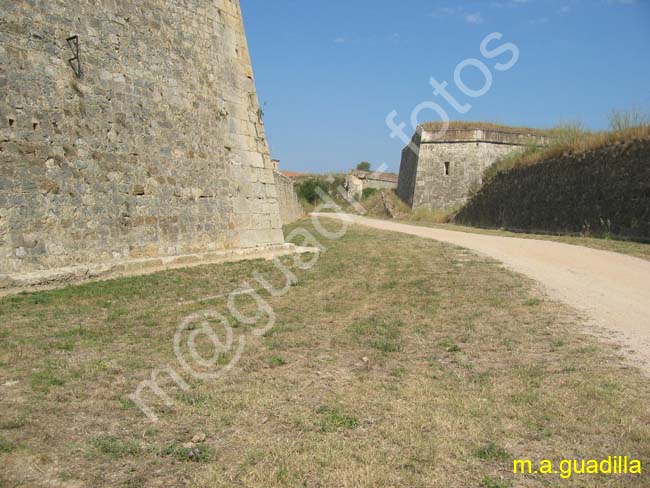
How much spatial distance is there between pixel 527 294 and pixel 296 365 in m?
3.90

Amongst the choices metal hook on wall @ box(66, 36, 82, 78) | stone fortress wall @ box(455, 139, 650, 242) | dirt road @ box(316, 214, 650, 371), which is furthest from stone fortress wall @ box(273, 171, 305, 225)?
metal hook on wall @ box(66, 36, 82, 78)

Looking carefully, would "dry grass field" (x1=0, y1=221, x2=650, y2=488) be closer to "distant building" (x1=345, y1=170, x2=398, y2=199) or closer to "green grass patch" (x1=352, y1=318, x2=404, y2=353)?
"green grass patch" (x1=352, y1=318, x2=404, y2=353)

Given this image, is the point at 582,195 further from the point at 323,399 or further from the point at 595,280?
the point at 323,399

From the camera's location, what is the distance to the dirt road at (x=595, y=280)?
529 centimetres

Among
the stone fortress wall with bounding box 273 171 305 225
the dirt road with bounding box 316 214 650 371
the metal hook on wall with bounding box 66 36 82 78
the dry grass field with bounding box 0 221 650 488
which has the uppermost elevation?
the metal hook on wall with bounding box 66 36 82 78

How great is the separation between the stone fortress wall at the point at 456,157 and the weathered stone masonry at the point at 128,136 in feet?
69.8

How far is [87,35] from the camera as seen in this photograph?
7.69 m

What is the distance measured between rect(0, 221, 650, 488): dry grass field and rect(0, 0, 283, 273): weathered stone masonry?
1.26 meters

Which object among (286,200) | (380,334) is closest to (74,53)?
(380,334)

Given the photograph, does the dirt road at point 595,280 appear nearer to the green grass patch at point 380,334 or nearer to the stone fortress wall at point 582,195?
the green grass patch at point 380,334

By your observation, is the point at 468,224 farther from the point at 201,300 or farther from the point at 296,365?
the point at 296,365

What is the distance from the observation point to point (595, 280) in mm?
7812

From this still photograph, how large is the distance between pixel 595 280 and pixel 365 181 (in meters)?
43.2

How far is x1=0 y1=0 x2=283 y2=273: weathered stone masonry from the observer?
21.8 ft
